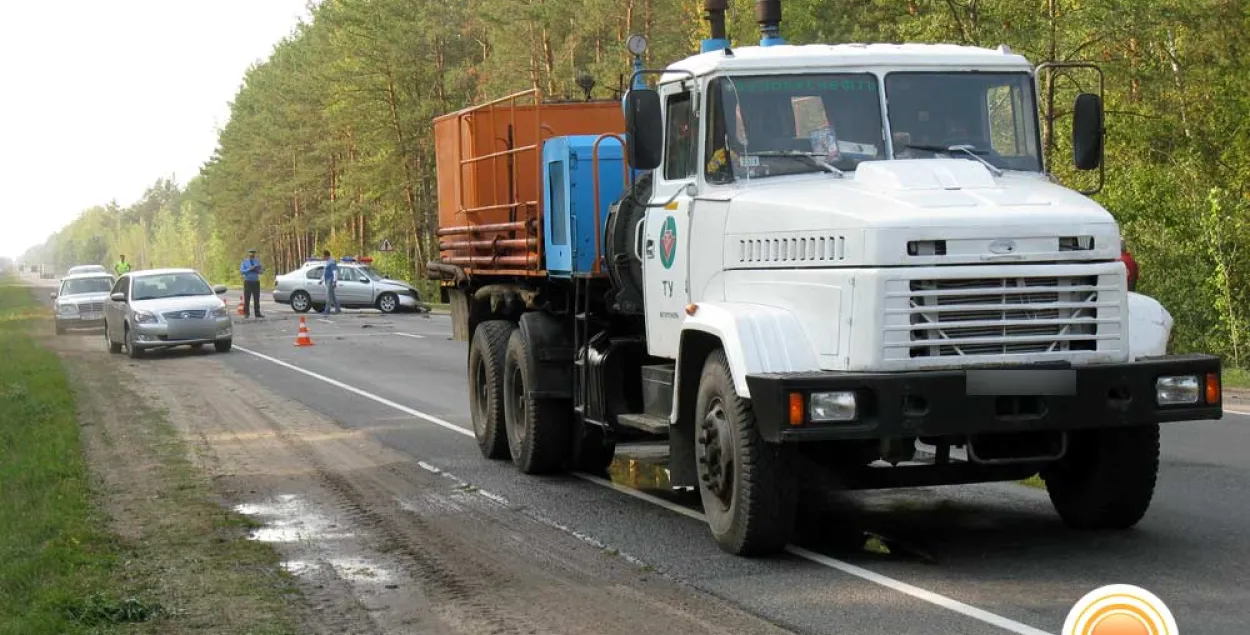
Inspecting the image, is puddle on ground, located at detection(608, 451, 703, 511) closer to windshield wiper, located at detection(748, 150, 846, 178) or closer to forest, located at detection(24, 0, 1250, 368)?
windshield wiper, located at detection(748, 150, 846, 178)

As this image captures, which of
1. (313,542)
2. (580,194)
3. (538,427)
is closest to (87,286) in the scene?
(538,427)

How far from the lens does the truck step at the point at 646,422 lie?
995 centimetres

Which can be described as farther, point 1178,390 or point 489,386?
point 489,386

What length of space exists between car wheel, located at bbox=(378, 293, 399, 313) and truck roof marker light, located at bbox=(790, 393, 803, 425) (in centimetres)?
4300

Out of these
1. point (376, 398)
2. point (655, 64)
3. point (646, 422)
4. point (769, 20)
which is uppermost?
point (655, 64)

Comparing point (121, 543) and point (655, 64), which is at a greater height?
point (655, 64)

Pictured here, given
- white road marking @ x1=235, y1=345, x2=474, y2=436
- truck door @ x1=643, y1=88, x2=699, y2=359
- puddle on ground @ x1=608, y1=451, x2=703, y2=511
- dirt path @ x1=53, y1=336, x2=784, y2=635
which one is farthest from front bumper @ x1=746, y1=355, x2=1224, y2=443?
white road marking @ x1=235, y1=345, x2=474, y2=436

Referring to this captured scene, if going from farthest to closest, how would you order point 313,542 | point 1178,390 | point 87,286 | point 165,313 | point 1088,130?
point 87,286
point 165,313
point 313,542
point 1088,130
point 1178,390

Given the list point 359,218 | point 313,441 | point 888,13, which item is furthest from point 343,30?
point 313,441

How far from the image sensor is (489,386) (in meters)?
13.2

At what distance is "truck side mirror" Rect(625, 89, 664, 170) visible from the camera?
9.28 m

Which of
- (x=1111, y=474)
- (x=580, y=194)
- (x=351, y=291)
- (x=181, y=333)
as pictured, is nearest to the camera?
(x=1111, y=474)

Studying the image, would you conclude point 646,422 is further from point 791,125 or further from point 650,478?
point 791,125

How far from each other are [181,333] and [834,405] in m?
24.1
